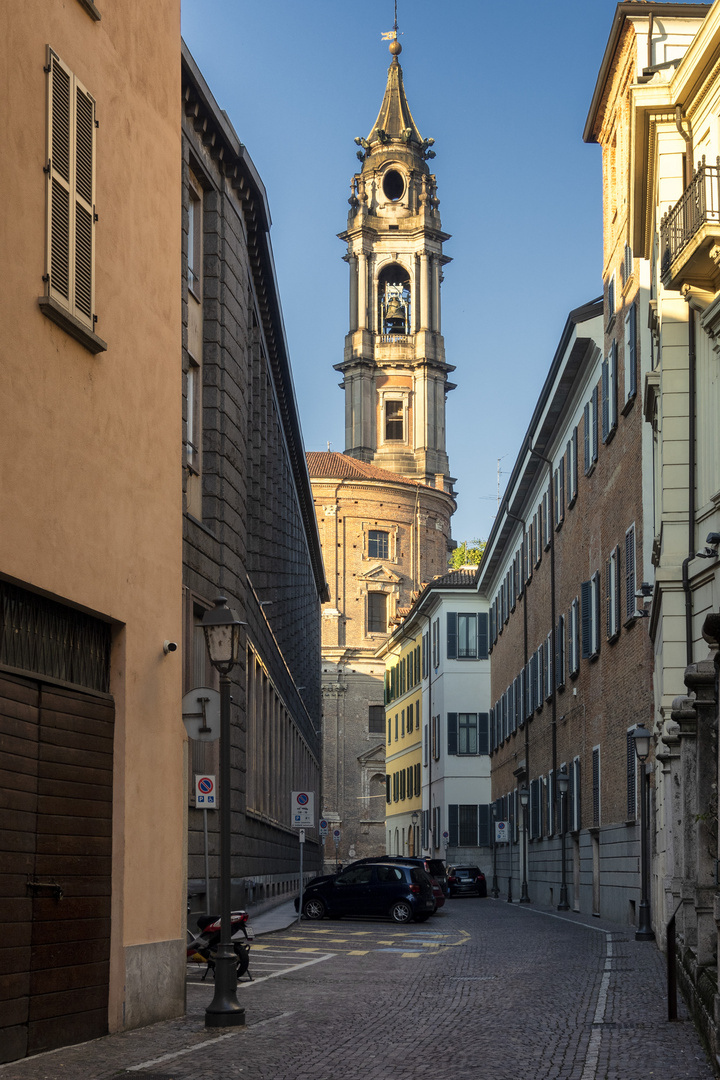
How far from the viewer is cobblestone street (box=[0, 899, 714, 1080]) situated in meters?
10.6

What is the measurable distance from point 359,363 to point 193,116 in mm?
75700

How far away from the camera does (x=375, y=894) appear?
34.6 m

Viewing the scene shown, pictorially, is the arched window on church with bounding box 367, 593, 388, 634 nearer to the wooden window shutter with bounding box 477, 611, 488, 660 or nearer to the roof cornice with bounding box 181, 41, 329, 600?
the wooden window shutter with bounding box 477, 611, 488, 660

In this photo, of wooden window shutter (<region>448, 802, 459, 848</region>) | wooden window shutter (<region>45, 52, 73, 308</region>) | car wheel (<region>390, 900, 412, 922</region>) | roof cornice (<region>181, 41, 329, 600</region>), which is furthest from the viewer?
wooden window shutter (<region>448, 802, 459, 848</region>)

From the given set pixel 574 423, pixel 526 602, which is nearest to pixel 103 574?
pixel 574 423

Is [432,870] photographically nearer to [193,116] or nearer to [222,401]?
[222,401]

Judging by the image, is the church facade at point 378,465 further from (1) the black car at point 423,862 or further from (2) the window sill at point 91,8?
(2) the window sill at point 91,8

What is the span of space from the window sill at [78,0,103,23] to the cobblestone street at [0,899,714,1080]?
814 cm

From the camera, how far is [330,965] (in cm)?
2077

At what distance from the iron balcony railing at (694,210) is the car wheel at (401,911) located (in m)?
16.6

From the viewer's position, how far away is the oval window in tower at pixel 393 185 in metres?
105

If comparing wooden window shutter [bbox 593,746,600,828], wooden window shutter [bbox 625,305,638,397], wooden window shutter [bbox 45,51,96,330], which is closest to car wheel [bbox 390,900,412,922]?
wooden window shutter [bbox 593,746,600,828]

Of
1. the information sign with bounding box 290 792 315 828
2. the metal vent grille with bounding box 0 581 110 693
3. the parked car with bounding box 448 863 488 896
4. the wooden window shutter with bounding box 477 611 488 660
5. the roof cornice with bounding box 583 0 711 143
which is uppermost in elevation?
the roof cornice with bounding box 583 0 711 143

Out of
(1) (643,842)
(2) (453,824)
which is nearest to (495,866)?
(2) (453,824)
